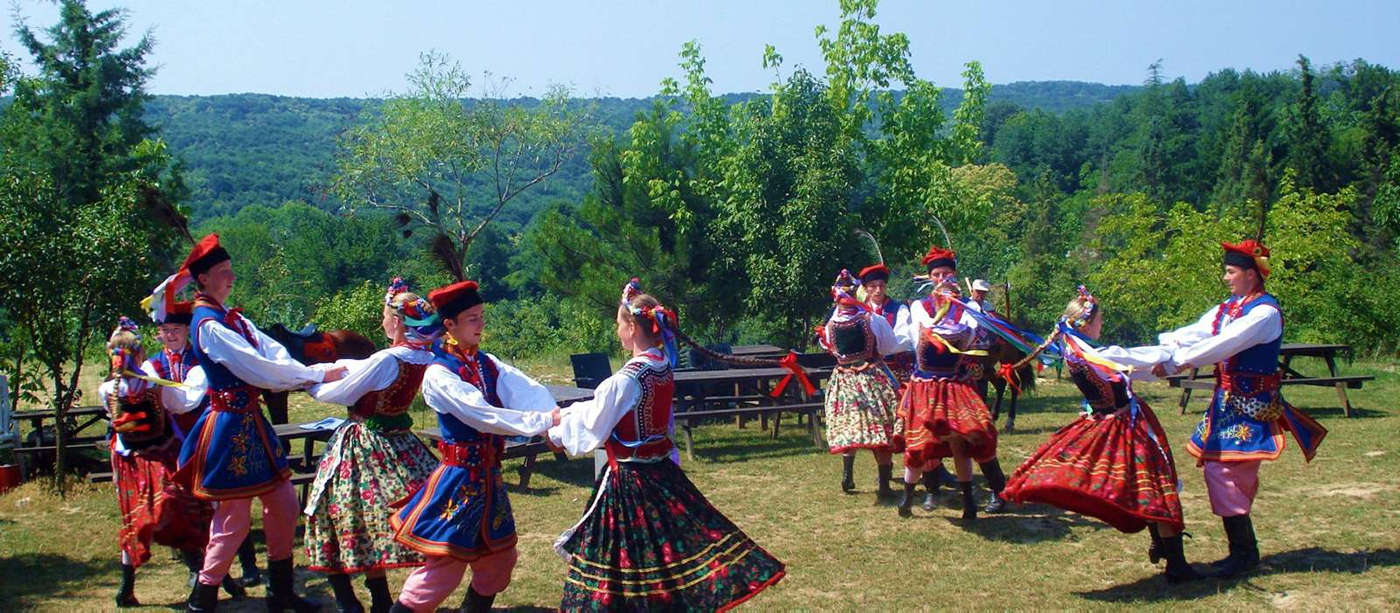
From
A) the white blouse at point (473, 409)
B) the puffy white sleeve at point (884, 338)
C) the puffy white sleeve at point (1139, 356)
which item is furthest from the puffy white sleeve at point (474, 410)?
the puffy white sleeve at point (884, 338)

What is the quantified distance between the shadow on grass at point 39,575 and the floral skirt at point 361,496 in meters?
2.15

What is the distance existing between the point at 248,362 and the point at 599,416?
6.28 feet

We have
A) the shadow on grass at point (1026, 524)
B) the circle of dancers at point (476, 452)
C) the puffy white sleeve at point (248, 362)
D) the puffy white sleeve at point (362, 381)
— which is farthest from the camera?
the shadow on grass at point (1026, 524)

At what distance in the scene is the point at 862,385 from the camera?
26.6ft

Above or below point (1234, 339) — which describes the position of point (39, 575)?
below

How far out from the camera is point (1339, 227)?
22078mm

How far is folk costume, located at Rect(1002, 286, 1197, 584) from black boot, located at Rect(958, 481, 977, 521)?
4.67 feet

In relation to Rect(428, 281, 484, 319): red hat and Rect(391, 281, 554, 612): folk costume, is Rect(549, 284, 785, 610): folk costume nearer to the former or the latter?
Rect(391, 281, 554, 612): folk costume

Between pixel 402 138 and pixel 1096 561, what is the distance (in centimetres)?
2357

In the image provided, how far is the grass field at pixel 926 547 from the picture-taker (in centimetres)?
583

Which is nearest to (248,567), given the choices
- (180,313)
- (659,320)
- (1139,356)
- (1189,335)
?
(180,313)

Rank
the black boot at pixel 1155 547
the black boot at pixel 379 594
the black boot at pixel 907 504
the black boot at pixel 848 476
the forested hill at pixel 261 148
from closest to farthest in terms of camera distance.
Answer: the black boot at pixel 379 594, the black boot at pixel 1155 547, the black boot at pixel 907 504, the black boot at pixel 848 476, the forested hill at pixel 261 148

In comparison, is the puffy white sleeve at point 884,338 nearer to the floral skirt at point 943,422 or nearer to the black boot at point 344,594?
the floral skirt at point 943,422

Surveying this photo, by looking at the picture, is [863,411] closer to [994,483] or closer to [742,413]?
[994,483]
